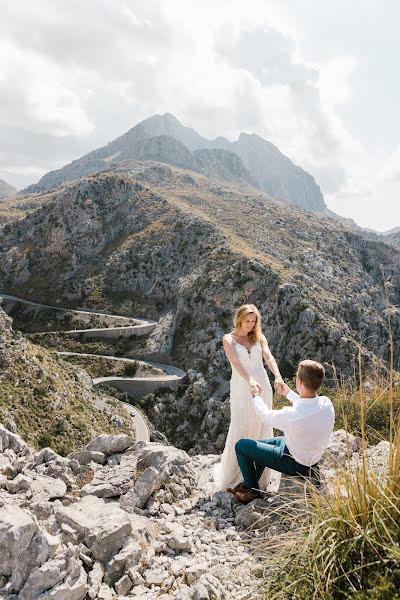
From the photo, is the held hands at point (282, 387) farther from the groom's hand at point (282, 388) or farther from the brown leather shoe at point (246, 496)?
the brown leather shoe at point (246, 496)

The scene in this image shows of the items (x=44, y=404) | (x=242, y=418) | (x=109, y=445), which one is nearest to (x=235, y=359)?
(x=242, y=418)

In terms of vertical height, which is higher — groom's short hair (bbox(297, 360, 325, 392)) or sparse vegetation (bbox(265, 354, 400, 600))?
groom's short hair (bbox(297, 360, 325, 392))

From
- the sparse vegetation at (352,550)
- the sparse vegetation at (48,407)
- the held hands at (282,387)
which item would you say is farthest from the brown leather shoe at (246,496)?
the sparse vegetation at (48,407)

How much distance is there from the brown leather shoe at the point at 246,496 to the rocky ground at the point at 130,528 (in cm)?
18

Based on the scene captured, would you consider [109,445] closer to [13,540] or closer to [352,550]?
[13,540]

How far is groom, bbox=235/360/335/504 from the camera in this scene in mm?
6129

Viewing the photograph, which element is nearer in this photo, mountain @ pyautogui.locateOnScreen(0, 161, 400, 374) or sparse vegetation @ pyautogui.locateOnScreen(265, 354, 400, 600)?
sparse vegetation @ pyautogui.locateOnScreen(265, 354, 400, 600)

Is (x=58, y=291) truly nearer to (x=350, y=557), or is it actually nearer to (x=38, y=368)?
(x=38, y=368)

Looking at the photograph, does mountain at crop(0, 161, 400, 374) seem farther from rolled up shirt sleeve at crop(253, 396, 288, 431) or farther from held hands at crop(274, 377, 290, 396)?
rolled up shirt sleeve at crop(253, 396, 288, 431)

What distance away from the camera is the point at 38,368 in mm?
42125

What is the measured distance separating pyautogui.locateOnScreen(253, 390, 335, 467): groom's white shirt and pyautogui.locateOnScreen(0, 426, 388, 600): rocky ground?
364 mm

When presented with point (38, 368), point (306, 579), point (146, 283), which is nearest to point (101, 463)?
point (306, 579)

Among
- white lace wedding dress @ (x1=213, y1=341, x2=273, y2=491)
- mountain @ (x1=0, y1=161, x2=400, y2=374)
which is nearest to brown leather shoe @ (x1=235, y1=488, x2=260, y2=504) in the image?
white lace wedding dress @ (x1=213, y1=341, x2=273, y2=491)

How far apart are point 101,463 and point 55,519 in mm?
4132
